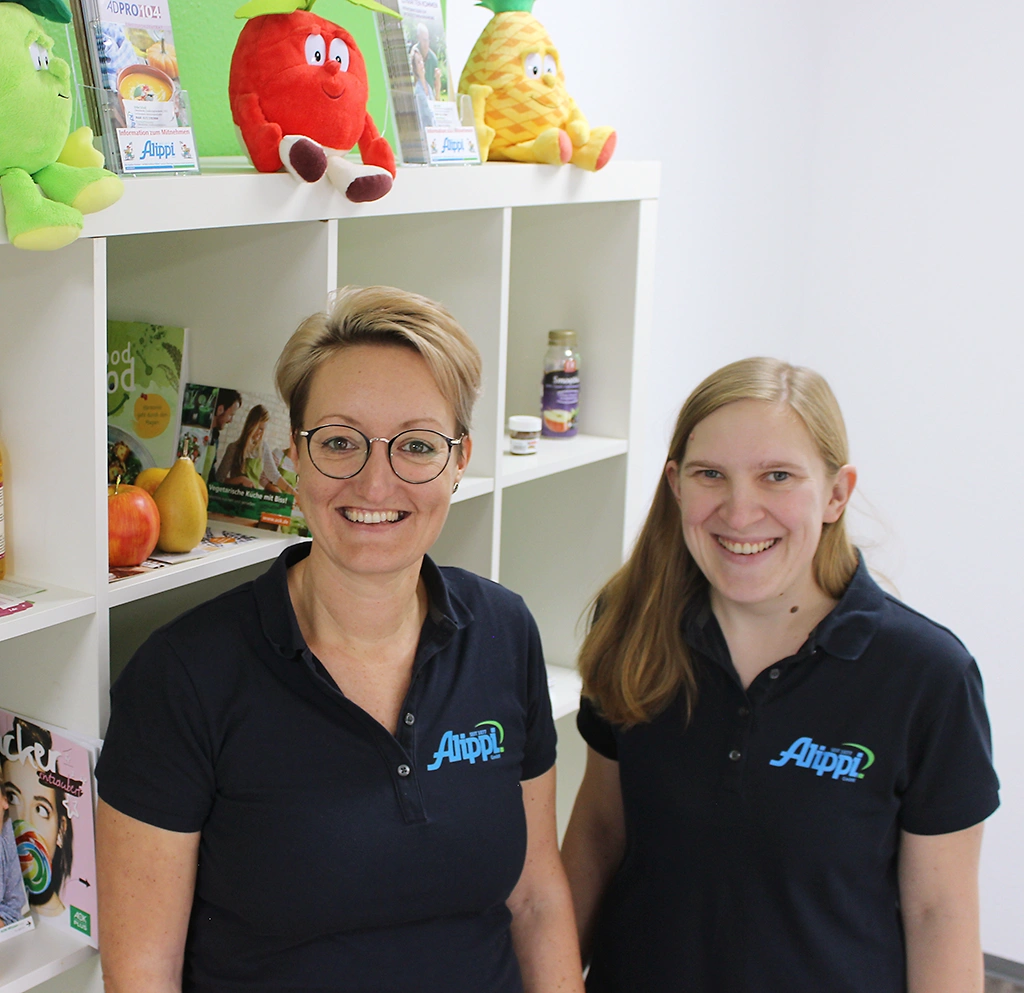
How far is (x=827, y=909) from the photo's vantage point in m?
1.49

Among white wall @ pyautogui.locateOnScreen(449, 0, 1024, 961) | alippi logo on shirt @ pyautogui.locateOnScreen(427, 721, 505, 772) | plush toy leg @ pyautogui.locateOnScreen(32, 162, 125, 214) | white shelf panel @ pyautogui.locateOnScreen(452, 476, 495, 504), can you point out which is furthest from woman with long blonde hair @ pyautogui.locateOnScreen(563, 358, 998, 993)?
white wall @ pyautogui.locateOnScreen(449, 0, 1024, 961)

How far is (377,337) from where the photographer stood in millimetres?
1350

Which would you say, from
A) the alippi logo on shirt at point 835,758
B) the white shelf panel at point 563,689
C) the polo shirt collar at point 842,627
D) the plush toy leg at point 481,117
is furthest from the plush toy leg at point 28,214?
the white shelf panel at point 563,689

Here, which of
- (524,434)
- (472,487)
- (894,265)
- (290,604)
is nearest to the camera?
(290,604)

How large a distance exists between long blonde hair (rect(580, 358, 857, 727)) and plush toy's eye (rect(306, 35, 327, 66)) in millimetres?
616

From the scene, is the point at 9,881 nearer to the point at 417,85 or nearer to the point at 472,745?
the point at 472,745

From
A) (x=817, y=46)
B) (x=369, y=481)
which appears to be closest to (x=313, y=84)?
(x=369, y=481)

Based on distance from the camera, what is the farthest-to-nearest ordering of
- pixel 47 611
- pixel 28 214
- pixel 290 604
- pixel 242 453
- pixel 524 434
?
pixel 524 434 < pixel 242 453 < pixel 290 604 < pixel 47 611 < pixel 28 214

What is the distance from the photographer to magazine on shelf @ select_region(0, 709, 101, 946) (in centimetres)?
132

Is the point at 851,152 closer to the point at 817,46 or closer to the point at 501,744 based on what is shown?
the point at 817,46

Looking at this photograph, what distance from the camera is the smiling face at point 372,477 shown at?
132 cm

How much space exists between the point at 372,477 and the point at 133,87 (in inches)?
18.9

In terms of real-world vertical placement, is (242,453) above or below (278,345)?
below

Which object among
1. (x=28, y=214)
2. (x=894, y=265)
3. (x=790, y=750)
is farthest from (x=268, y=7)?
(x=894, y=265)
